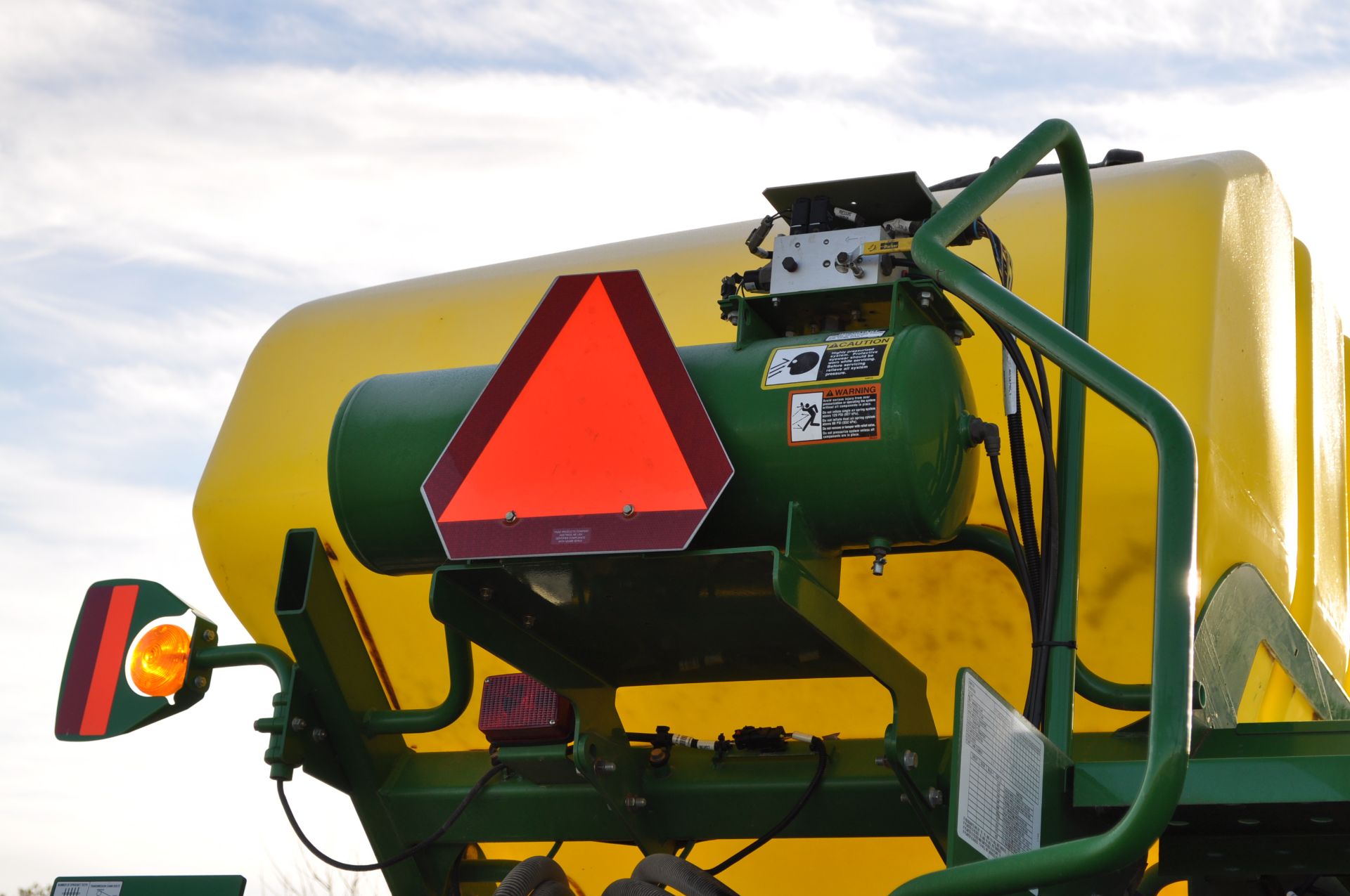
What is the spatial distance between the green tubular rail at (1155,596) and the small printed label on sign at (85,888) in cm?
179

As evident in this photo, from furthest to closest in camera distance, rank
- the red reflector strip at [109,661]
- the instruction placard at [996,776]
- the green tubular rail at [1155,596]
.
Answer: the red reflector strip at [109,661], the instruction placard at [996,776], the green tubular rail at [1155,596]

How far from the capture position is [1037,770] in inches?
83.0

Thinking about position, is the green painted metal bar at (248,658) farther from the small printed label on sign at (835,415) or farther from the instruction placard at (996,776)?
the instruction placard at (996,776)

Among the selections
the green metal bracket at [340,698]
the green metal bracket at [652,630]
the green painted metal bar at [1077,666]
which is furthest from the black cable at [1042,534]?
the green metal bracket at [340,698]

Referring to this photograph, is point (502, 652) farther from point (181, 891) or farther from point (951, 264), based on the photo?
point (951, 264)

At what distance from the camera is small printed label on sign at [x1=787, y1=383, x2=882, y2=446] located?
2.28 metres

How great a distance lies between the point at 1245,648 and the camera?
2.74 m

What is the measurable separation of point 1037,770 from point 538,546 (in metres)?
0.81

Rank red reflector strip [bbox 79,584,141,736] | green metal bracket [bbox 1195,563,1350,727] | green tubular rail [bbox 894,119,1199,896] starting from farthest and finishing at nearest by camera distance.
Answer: red reflector strip [bbox 79,584,141,736]
green metal bracket [bbox 1195,563,1350,727]
green tubular rail [bbox 894,119,1199,896]

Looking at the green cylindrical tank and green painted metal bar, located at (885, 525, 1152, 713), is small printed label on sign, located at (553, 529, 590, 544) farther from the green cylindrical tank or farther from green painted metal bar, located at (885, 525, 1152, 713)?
green painted metal bar, located at (885, 525, 1152, 713)

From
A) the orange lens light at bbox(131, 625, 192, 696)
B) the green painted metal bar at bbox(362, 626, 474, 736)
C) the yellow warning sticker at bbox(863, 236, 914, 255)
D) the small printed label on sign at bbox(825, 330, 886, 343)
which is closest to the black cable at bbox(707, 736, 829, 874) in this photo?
the green painted metal bar at bbox(362, 626, 474, 736)

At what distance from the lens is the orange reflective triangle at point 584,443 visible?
2.34m

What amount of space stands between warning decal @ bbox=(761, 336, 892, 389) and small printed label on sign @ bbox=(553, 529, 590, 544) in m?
0.36

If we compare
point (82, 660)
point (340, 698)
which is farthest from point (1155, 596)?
point (82, 660)
